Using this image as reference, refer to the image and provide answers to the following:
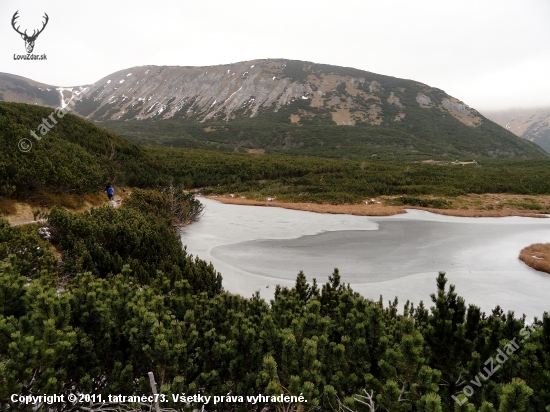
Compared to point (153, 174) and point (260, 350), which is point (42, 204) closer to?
point (260, 350)

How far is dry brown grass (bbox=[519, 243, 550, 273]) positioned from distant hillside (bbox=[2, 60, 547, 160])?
49356 mm

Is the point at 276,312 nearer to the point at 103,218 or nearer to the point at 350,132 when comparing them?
the point at 103,218

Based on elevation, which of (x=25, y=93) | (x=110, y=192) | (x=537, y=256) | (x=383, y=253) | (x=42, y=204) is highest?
(x=25, y=93)

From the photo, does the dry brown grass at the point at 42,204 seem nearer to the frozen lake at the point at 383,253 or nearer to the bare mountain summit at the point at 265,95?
the frozen lake at the point at 383,253

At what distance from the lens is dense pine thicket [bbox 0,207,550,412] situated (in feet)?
7.87

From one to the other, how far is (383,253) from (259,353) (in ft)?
29.8

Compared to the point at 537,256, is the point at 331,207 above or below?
above

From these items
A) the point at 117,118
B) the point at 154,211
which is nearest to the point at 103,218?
the point at 154,211

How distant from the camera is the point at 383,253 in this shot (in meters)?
11.1

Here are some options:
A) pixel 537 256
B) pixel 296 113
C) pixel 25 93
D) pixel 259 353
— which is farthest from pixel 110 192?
pixel 25 93

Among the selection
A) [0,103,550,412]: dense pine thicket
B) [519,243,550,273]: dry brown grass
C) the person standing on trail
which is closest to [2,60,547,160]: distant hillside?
[519,243,550,273]: dry brown grass

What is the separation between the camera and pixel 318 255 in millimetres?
10859

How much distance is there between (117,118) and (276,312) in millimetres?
137911

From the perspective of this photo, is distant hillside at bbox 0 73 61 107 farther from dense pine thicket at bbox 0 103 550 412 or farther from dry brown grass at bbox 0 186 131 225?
dense pine thicket at bbox 0 103 550 412
